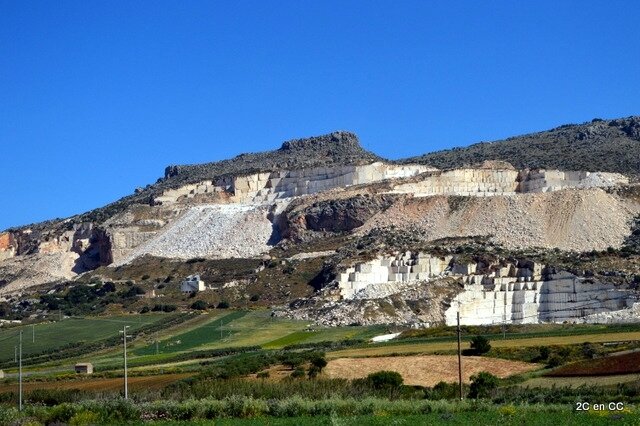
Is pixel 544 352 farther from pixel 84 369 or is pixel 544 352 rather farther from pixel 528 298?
pixel 528 298

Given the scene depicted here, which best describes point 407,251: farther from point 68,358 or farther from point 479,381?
point 479,381

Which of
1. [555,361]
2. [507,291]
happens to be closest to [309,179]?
[507,291]

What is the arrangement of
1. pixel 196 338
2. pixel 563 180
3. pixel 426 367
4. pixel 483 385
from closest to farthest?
1. pixel 483 385
2. pixel 426 367
3. pixel 196 338
4. pixel 563 180

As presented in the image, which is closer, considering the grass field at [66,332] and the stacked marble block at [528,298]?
the grass field at [66,332]

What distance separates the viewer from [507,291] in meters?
84.6

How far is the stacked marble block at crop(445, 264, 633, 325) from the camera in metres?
80.9

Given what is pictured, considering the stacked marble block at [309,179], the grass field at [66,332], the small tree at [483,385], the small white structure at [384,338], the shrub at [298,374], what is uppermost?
the stacked marble block at [309,179]

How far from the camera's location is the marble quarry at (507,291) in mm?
80688

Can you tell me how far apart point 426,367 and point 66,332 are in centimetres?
3856

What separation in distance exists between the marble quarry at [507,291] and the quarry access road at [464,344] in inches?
584

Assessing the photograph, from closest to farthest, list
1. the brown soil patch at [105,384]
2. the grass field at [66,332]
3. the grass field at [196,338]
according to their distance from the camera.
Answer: the brown soil patch at [105,384], the grass field at [196,338], the grass field at [66,332]

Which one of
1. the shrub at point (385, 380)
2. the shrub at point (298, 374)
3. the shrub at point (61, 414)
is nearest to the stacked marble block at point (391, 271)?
the shrub at point (298, 374)

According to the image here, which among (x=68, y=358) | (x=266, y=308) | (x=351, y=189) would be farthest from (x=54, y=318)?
(x=351, y=189)

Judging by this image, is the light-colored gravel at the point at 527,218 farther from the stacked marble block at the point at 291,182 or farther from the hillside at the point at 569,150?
the hillside at the point at 569,150
